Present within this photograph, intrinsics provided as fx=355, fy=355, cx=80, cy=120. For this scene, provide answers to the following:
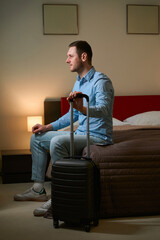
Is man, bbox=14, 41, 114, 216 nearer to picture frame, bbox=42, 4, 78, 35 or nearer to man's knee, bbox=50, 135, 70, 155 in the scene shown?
man's knee, bbox=50, 135, 70, 155

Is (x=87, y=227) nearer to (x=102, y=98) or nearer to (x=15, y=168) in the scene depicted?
(x=102, y=98)

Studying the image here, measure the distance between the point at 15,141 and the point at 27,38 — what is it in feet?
4.48

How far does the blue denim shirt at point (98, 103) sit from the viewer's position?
2340mm

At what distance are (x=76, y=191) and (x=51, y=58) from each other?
9.71 ft

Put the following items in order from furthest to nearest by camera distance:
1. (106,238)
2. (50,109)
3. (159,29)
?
(159,29) → (50,109) → (106,238)

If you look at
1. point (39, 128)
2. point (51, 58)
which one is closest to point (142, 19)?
point (51, 58)

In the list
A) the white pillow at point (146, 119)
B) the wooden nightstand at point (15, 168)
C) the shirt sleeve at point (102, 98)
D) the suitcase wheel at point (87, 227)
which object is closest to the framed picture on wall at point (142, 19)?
the white pillow at point (146, 119)

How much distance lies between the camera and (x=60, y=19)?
4.72 metres

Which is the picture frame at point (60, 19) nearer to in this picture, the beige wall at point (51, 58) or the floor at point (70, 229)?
the beige wall at point (51, 58)

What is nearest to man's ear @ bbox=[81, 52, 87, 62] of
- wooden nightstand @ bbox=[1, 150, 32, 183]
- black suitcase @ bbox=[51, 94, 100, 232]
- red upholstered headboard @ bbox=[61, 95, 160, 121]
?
black suitcase @ bbox=[51, 94, 100, 232]

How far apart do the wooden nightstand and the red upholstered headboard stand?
4.66ft

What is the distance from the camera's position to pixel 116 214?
2422mm

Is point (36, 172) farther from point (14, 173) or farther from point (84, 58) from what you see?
point (14, 173)

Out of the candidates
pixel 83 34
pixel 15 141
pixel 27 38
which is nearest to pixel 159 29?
pixel 83 34
